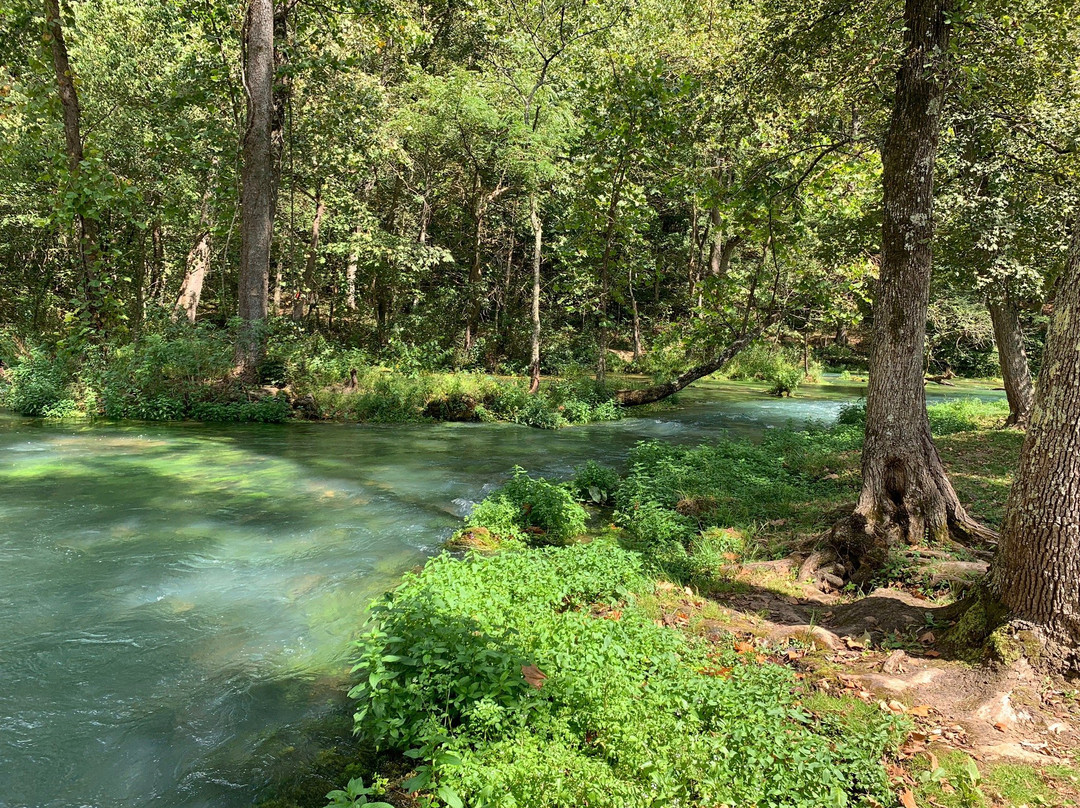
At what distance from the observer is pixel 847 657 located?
4602 mm

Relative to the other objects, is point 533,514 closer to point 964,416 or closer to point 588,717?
point 588,717

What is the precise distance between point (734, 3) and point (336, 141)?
50.7 ft

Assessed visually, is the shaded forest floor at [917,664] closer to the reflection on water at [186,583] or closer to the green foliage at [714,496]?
the green foliage at [714,496]

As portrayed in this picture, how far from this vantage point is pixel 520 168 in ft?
58.6

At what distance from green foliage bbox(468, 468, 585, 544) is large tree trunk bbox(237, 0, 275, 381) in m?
9.71

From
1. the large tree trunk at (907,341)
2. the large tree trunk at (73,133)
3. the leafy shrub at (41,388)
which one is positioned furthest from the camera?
the leafy shrub at (41,388)

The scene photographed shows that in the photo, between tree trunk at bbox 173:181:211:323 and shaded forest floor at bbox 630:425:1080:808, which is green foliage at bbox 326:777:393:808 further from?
tree trunk at bbox 173:181:211:323

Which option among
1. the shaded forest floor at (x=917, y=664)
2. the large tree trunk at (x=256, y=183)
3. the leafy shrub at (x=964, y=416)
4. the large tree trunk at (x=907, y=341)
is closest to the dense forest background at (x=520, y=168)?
the large tree trunk at (x=907, y=341)

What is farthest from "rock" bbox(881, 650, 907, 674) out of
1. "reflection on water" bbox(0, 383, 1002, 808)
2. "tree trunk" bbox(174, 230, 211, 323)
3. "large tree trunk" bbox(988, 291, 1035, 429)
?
"tree trunk" bbox(174, 230, 211, 323)

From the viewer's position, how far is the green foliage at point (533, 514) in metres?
7.83

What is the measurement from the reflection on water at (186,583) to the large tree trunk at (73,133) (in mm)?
3698

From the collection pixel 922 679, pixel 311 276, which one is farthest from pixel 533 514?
pixel 311 276

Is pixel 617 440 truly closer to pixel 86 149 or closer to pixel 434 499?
pixel 434 499

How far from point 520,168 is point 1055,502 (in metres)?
16.2
